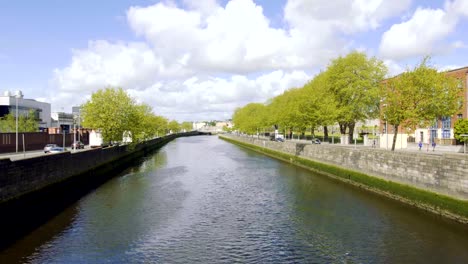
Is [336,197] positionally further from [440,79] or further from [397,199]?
[440,79]

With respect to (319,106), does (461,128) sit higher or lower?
lower

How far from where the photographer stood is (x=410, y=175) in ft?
108

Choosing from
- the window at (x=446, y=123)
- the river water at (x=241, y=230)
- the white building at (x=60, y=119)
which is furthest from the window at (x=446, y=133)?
the white building at (x=60, y=119)

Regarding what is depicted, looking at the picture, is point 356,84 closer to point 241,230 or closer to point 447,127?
point 447,127

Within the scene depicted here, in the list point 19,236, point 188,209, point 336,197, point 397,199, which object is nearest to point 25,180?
point 19,236

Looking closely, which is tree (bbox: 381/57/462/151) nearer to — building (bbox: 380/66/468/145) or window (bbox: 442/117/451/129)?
building (bbox: 380/66/468/145)

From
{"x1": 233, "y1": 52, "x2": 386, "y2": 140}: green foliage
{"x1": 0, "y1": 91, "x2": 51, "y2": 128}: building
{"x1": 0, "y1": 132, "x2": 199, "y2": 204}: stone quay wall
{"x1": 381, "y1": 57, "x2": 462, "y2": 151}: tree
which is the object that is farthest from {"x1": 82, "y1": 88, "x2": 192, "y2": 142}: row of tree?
{"x1": 0, "y1": 91, "x2": 51, "y2": 128}: building

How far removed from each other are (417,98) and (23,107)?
117332 mm

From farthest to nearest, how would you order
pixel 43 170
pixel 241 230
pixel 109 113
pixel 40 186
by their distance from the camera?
pixel 109 113
pixel 43 170
pixel 40 186
pixel 241 230

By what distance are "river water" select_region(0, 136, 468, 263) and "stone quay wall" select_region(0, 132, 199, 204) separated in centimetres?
374

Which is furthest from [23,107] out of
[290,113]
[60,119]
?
[290,113]

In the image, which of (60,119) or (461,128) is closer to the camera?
(461,128)

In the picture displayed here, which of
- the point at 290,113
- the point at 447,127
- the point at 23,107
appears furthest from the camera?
the point at 23,107

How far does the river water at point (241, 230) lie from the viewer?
19.8 metres
